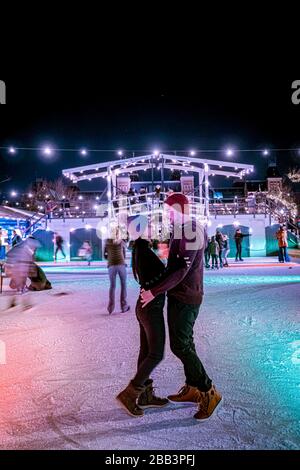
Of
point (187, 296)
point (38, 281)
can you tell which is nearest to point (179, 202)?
point (187, 296)

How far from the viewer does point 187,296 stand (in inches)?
108

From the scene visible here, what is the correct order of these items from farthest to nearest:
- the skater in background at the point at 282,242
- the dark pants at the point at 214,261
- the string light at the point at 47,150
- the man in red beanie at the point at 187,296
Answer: the string light at the point at 47,150
the skater in background at the point at 282,242
the dark pants at the point at 214,261
the man in red beanie at the point at 187,296

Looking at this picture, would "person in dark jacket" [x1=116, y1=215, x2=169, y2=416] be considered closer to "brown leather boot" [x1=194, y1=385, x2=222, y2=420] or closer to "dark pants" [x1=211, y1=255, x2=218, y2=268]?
"brown leather boot" [x1=194, y1=385, x2=222, y2=420]

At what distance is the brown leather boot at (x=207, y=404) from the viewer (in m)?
2.67

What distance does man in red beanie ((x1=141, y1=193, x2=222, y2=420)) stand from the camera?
267cm

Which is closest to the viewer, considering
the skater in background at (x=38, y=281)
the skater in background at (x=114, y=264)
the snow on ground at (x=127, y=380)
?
the snow on ground at (x=127, y=380)

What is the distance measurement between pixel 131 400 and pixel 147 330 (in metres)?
0.57

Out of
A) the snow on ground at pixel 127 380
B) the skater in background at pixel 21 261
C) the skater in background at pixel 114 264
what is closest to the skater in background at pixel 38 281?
the skater in background at pixel 21 261

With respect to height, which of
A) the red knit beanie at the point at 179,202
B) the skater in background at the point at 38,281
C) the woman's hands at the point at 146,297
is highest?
the red knit beanie at the point at 179,202

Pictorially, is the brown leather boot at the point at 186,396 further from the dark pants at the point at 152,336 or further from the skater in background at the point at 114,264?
the skater in background at the point at 114,264

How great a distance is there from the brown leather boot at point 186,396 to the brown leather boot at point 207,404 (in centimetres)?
16

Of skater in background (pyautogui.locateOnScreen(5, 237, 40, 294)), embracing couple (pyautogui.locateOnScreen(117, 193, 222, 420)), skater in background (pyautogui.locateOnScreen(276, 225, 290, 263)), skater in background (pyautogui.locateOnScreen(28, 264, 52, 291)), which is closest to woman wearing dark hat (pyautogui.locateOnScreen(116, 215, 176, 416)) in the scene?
embracing couple (pyautogui.locateOnScreen(117, 193, 222, 420))

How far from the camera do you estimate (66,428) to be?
2557 mm
